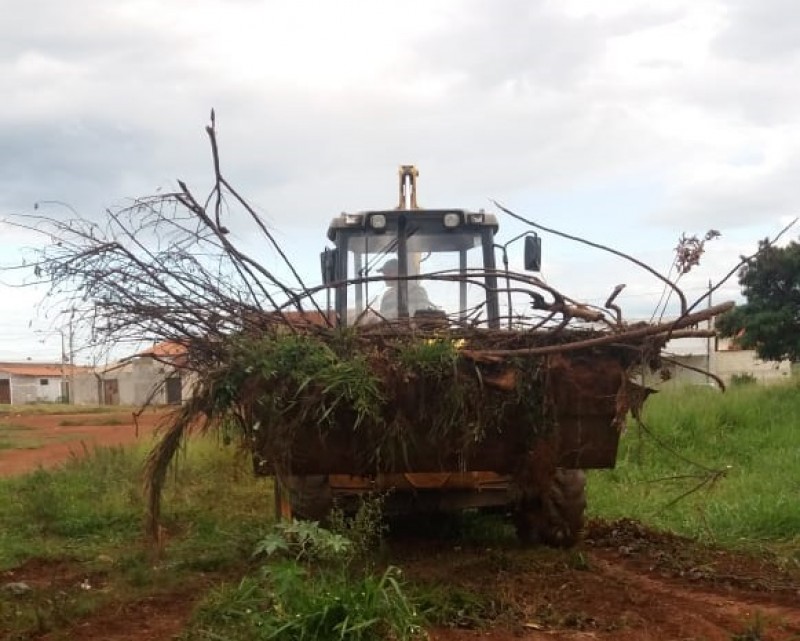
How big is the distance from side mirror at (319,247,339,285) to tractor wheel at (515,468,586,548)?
7.78 feet

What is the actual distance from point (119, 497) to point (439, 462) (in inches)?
232

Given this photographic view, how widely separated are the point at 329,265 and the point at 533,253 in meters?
1.65

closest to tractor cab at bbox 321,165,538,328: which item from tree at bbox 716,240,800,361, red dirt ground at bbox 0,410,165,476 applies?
red dirt ground at bbox 0,410,165,476

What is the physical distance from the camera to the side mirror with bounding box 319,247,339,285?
778 cm

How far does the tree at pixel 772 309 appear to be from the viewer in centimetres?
1889

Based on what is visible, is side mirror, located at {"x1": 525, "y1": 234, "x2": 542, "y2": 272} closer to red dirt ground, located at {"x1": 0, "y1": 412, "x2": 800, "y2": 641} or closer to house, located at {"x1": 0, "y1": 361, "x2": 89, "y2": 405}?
red dirt ground, located at {"x1": 0, "y1": 412, "x2": 800, "y2": 641}

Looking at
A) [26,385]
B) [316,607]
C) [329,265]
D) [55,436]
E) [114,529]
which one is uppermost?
[329,265]

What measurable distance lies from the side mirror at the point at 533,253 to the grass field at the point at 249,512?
1.48 metres

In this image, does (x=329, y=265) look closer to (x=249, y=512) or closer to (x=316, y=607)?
(x=249, y=512)

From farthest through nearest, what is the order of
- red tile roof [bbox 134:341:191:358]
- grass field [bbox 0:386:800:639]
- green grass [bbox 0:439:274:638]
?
green grass [bbox 0:439:274:638]
red tile roof [bbox 134:341:191:358]
grass field [bbox 0:386:800:639]

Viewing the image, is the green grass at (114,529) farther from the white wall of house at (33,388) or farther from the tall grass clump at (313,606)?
the white wall of house at (33,388)

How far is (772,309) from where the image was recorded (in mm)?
19312

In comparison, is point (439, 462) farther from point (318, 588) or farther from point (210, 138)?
point (210, 138)

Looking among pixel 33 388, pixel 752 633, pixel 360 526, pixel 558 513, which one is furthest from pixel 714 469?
pixel 33 388
